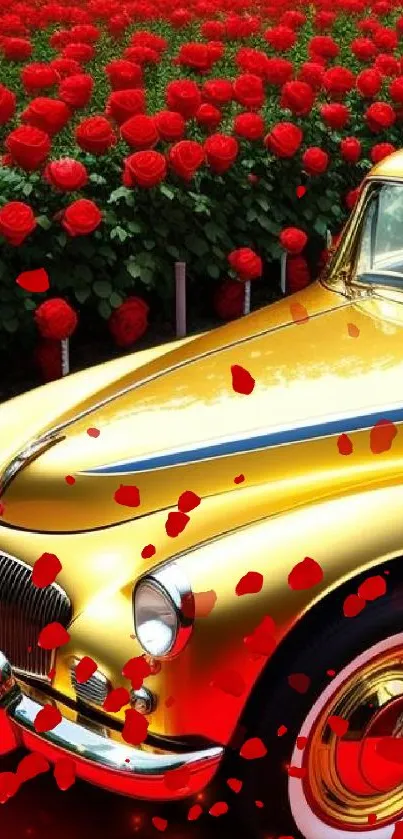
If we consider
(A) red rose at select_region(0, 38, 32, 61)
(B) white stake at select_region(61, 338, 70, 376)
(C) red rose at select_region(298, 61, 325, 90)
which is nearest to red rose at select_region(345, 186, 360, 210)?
(C) red rose at select_region(298, 61, 325, 90)

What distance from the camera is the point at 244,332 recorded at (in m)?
3.31

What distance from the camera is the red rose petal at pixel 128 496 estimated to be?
2.64 metres

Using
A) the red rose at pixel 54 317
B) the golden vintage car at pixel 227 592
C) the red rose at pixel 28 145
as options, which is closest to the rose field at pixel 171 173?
the red rose at pixel 28 145

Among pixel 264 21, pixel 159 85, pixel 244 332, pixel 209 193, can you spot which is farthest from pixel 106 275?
pixel 264 21

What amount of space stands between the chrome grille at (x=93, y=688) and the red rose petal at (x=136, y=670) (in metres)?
0.06

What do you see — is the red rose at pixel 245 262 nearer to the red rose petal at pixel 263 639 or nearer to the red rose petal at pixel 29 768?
the red rose petal at pixel 29 768

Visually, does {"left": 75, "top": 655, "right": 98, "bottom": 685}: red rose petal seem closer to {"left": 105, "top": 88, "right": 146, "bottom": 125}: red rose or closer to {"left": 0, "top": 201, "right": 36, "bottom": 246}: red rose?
{"left": 0, "top": 201, "right": 36, "bottom": 246}: red rose

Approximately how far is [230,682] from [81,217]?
2.70 meters

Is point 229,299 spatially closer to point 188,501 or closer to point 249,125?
point 249,125

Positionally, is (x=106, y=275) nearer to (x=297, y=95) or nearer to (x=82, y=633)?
(x=297, y=95)

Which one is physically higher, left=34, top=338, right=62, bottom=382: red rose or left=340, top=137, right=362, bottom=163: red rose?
left=340, top=137, right=362, bottom=163: red rose

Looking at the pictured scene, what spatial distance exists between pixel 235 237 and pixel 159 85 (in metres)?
1.80

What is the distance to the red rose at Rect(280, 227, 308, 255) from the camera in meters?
5.33

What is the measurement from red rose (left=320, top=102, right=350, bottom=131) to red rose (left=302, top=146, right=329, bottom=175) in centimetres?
19
